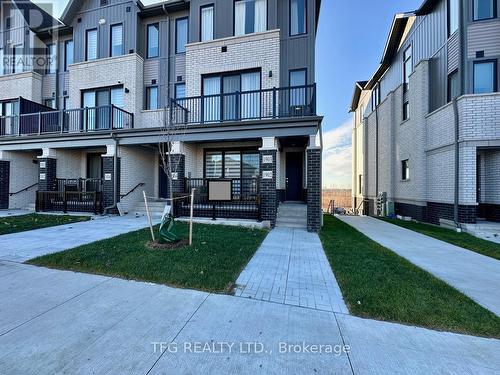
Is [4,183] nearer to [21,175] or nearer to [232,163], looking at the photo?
[21,175]

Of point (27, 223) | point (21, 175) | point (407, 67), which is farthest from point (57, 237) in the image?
point (407, 67)

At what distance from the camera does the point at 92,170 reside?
1480cm

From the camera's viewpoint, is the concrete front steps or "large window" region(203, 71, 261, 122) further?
"large window" region(203, 71, 261, 122)

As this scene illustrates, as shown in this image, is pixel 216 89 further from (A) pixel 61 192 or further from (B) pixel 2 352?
(B) pixel 2 352

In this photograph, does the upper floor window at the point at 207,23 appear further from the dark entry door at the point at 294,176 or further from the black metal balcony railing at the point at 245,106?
the dark entry door at the point at 294,176

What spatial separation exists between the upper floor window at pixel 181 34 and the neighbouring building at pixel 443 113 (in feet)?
38.4

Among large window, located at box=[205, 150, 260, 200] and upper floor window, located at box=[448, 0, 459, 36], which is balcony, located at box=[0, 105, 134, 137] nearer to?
large window, located at box=[205, 150, 260, 200]

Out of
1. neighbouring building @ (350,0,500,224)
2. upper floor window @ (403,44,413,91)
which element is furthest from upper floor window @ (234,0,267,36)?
upper floor window @ (403,44,413,91)

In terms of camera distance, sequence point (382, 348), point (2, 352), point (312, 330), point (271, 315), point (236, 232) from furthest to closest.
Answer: point (236, 232) → point (271, 315) → point (312, 330) → point (382, 348) → point (2, 352)

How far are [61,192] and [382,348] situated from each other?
566 inches

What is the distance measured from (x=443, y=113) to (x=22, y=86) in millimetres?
22691

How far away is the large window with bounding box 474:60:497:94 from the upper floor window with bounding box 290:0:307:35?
6.94 metres

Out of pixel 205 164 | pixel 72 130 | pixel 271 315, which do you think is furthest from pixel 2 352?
pixel 72 130

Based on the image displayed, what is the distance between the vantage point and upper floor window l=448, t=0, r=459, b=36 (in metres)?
10.3
